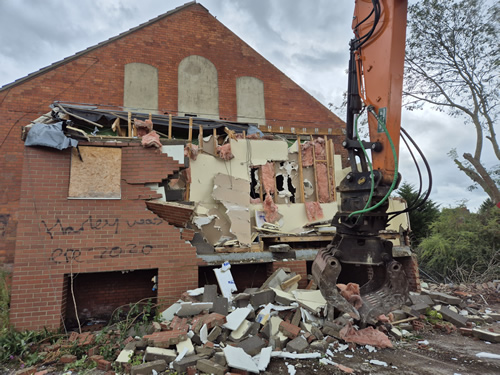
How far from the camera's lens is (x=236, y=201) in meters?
7.23

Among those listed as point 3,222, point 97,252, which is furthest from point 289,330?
point 3,222

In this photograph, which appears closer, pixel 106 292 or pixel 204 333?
pixel 204 333

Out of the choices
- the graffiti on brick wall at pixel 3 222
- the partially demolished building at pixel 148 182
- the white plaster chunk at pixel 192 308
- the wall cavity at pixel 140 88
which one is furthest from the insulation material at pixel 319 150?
the graffiti on brick wall at pixel 3 222

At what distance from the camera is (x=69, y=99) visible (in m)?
10.8

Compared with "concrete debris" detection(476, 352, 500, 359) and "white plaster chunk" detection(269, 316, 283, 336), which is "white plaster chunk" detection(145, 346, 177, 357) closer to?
"white plaster chunk" detection(269, 316, 283, 336)

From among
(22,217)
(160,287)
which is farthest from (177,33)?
(160,287)

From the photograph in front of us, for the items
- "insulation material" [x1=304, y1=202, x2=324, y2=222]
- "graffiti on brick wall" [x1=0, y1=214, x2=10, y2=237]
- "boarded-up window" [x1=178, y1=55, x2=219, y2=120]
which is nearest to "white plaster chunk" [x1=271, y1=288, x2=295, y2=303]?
"insulation material" [x1=304, y1=202, x2=324, y2=222]

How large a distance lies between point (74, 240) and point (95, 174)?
4.01 feet

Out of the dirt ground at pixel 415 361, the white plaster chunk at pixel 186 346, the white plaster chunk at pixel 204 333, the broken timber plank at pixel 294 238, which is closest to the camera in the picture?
the dirt ground at pixel 415 361

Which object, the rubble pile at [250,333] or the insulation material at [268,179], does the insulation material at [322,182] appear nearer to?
the insulation material at [268,179]

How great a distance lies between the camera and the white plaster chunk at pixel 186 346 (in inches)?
153

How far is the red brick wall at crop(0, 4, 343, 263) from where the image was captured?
9.59m

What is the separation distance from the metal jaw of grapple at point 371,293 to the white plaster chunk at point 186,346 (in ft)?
6.14

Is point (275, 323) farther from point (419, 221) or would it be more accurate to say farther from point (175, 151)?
point (419, 221)
